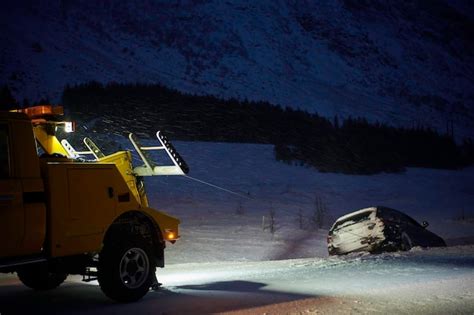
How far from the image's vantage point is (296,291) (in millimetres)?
8109

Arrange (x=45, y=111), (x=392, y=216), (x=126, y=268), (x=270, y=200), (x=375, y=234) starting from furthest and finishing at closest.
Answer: (x=270, y=200), (x=392, y=216), (x=375, y=234), (x=45, y=111), (x=126, y=268)

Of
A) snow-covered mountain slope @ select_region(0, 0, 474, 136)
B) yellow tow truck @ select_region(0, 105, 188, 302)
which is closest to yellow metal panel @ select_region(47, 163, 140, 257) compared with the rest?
yellow tow truck @ select_region(0, 105, 188, 302)

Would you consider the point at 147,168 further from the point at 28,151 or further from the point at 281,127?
the point at 281,127

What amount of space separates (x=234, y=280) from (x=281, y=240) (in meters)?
9.61

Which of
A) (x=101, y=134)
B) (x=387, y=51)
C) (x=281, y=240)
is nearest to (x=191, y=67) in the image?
(x=101, y=134)

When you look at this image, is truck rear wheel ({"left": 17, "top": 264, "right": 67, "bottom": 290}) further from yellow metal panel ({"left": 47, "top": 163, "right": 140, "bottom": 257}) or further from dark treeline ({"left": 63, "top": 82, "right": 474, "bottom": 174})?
dark treeline ({"left": 63, "top": 82, "right": 474, "bottom": 174})

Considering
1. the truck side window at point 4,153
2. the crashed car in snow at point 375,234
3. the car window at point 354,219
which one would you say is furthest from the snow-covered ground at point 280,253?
the truck side window at point 4,153

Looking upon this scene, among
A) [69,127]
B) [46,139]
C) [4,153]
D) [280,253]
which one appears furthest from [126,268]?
[280,253]

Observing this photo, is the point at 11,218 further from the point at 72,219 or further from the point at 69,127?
the point at 69,127

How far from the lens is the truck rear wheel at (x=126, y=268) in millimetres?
7457

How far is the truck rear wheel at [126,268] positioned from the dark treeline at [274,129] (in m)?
26.6

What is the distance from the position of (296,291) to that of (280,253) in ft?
29.6

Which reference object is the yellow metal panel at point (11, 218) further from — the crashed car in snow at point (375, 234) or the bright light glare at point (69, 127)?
the crashed car in snow at point (375, 234)

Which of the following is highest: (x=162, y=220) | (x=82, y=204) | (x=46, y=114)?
(x=46, y=114)
